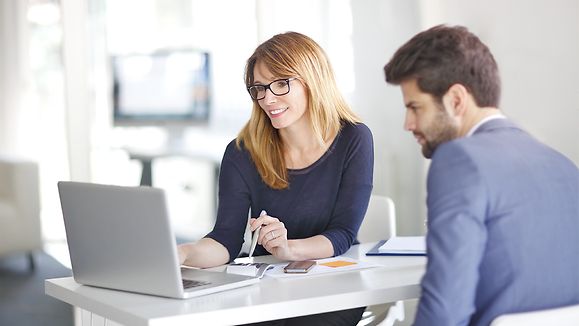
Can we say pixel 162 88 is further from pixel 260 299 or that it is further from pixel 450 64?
pixel 450 64

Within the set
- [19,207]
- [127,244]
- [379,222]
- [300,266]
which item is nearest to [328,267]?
[300,266]

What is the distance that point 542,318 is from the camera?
5.62 feet

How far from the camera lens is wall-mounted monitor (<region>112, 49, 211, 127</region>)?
14.8 feet

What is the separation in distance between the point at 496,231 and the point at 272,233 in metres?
0.80

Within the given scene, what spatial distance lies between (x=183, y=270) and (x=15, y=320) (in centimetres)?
198

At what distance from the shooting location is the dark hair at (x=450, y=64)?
1.98 metres

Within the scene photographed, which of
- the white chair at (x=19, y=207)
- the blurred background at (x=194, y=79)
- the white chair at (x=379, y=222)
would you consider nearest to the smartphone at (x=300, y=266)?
the white chair at (x=379, y=222)

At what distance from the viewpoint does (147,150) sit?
462 cm

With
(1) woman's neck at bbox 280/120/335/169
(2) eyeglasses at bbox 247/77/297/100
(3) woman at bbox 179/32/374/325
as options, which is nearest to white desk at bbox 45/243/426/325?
(3) woman at bbox 179/32/374/325

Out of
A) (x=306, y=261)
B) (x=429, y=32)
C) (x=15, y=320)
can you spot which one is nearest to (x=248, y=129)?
(x=306, y=261)

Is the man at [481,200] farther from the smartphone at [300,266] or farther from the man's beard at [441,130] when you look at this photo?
the smartphone at [300,266]

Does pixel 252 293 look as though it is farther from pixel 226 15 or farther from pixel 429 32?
pixel 226 15

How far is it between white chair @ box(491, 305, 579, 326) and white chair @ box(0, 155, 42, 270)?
2.84 meters

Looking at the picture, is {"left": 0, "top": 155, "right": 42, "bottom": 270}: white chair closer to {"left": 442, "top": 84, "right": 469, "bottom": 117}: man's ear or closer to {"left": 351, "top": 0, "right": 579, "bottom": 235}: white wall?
{"left": 351, "top": 0, "right": 579, "bottom": 235}: white wall
